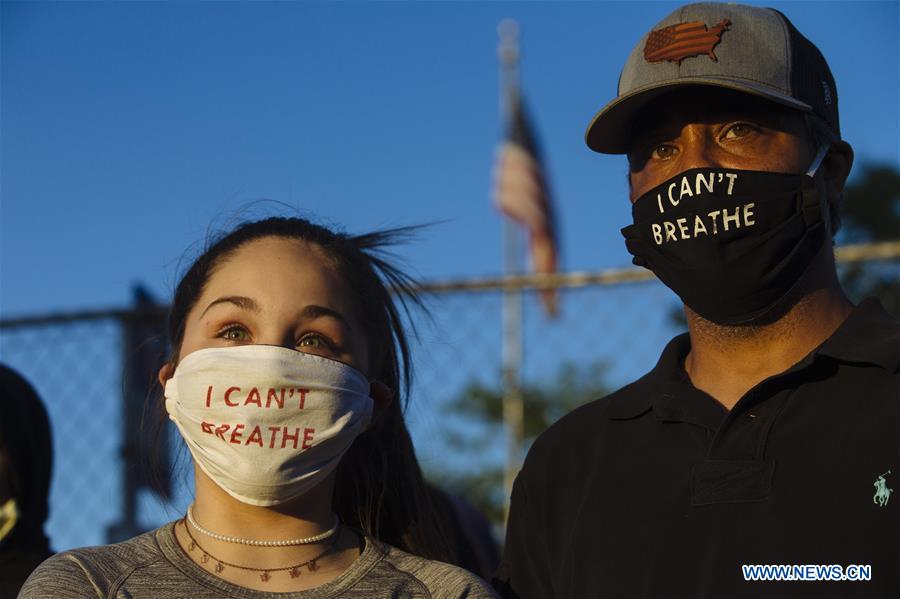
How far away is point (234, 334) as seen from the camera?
9.92 feet

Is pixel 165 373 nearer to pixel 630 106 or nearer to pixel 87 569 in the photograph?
pixel 87 569

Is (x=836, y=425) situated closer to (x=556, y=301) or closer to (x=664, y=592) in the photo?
Answer: (x=664, y=592)

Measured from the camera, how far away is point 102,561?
2.79 metres

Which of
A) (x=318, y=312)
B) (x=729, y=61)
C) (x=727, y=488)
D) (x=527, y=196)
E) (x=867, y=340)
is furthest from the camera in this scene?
(x=527, y=196)

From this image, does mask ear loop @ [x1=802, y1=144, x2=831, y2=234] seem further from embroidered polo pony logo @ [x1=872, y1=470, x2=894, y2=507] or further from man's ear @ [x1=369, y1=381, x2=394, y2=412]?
man's ear @ [x1=369, y1=381, x2=394, y2=412]

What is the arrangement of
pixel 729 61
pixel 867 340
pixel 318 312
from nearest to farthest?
pixel 867 340
pixel 318 312
pixel 729 61

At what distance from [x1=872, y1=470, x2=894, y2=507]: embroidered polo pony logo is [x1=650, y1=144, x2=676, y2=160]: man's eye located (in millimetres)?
1029

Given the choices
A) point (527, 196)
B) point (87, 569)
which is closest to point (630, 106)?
point (87, 569)

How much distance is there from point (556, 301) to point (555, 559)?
10.1 ft

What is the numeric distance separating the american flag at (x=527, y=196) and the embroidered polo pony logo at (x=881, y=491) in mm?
15506

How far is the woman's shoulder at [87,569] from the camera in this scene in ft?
8.75

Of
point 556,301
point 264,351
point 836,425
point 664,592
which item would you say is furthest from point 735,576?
point 556,301

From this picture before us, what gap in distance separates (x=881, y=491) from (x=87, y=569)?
174cm

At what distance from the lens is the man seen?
275 cm
